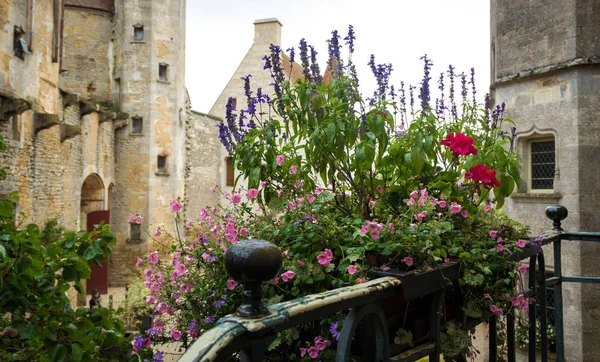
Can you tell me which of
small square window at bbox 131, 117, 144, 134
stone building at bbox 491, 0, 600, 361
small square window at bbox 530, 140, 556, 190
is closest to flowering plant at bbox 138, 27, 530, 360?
stone building at bbox 491, 0, 600, 361

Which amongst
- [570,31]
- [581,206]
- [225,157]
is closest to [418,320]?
[581,206]

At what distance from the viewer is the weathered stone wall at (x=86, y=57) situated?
1873 centimetres

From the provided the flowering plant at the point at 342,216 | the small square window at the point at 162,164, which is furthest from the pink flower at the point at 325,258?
the small square window at the point at 162,164

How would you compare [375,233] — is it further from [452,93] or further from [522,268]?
[452,93]

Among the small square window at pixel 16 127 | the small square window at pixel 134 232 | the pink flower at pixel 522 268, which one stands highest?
the small square window at pixel 16 127

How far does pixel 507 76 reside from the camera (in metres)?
9.96

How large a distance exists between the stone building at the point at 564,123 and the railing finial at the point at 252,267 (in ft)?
29.0

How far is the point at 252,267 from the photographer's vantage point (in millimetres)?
911

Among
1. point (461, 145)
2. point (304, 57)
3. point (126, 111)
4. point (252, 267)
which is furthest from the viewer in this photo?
point (126, 111)

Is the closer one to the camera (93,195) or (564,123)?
(564,123)

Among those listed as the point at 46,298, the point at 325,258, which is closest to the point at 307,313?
the point at 325,258

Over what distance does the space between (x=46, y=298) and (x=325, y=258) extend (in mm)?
1592

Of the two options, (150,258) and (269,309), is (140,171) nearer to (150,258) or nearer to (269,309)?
(150,258)

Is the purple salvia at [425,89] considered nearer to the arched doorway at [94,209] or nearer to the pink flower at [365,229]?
the pink flower at [365,229]
